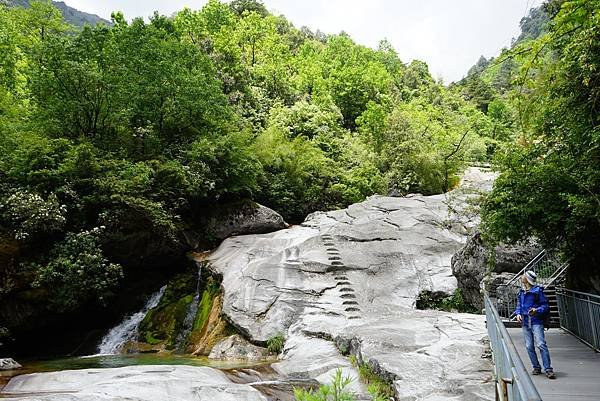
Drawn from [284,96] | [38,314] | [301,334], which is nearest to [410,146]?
[284,96]

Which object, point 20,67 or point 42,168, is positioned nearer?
point 42,168

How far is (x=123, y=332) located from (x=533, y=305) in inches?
584

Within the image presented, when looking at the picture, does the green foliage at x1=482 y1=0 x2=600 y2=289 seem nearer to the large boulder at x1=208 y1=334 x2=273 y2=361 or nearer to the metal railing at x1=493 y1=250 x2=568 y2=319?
the metal railing at x1=493 y1=250 x2=568 y2=319

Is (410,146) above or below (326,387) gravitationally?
above

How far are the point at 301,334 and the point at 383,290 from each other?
4.20 metres

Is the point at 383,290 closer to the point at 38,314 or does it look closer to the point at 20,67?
the point at 38,314

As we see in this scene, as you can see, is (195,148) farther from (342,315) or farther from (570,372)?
(570,372)

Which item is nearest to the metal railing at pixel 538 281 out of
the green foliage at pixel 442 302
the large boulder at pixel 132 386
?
the green foliage at pixel 442 302

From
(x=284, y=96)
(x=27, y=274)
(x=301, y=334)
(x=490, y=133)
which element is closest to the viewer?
(x=301, y=334)

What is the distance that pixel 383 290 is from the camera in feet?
54.4

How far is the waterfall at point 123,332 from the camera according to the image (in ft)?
54.0

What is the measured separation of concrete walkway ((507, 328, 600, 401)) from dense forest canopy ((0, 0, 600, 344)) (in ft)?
7.19

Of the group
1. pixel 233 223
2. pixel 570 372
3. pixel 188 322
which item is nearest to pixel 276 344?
pixel 188 322

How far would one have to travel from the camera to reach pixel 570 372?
7.12 metres
